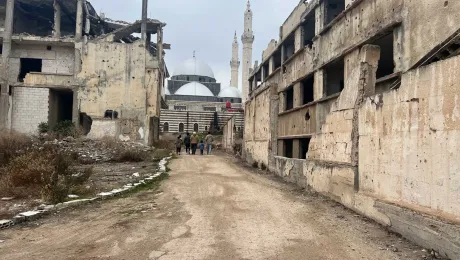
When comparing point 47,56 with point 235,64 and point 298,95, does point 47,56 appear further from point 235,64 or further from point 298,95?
point 235,64

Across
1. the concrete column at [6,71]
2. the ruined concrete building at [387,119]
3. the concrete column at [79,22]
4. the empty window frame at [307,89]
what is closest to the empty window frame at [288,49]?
the empty window frame at [307,89]

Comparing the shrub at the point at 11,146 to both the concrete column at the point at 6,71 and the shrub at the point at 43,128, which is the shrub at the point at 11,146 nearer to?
the shrub at the point at 43,128

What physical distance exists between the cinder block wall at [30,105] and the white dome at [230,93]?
35.5 metres

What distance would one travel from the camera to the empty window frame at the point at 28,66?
91.7ft

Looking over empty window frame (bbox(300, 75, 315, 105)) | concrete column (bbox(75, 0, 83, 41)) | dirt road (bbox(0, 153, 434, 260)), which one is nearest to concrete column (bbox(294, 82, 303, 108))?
empty window frame (bbox(300, 75, 315, 105))

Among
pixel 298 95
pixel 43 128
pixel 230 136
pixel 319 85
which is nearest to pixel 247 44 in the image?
pixel 230 136

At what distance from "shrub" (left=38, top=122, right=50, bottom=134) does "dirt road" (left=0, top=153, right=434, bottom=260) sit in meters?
20.1

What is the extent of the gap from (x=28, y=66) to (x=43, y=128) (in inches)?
248

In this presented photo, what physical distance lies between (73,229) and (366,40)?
32.3ft

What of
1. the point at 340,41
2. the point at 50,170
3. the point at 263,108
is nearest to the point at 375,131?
the point at 340,41

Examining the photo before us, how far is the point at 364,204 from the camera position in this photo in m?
6.98

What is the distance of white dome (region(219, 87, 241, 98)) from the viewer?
195 ft

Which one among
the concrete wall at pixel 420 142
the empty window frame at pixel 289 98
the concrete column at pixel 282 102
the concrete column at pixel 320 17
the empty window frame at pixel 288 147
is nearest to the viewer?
the concrete wall at pixel 420 142

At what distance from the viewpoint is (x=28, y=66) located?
28484mm
